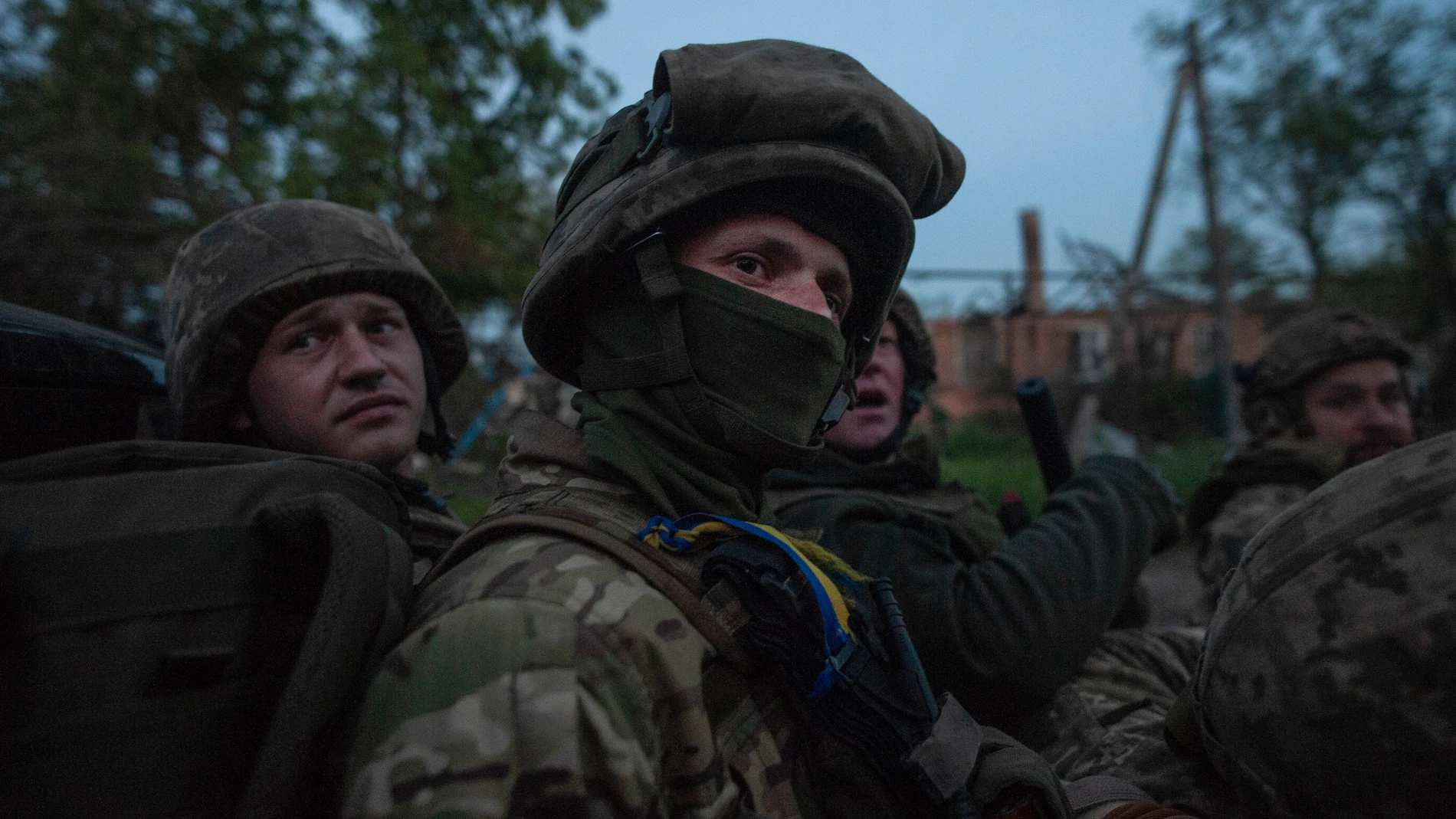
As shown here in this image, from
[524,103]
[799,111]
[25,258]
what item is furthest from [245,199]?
[799,111]

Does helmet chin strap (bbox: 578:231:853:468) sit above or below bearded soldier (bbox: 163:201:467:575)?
above

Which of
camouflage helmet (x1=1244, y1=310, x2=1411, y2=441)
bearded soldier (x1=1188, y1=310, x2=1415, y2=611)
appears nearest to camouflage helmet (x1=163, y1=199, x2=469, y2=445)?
bearded soldier (x1=1188, y1=310, x2=1415, y2=611)

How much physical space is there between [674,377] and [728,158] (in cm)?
41

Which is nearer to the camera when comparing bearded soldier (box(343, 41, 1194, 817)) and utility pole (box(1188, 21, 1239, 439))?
bearded soldier (box(343, 41, 1194, 817))

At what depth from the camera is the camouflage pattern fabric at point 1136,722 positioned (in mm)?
1649

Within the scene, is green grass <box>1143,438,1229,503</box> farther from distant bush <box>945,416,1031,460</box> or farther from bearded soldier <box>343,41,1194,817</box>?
bearded soldier <box>343,41,1194,817</box>

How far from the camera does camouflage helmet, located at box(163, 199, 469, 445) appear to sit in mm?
2373

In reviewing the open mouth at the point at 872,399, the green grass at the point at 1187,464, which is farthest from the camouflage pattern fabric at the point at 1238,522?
the green grass at the point at 1187,464

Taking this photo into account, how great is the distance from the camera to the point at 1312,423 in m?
4.14

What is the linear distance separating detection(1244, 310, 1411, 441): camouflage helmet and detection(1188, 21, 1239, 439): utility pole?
7906mm

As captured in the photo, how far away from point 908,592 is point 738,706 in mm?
924

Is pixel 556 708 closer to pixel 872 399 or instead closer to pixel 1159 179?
pixel 872 399

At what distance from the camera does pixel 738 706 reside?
1314 mm

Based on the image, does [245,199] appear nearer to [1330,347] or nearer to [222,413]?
[222,413]
